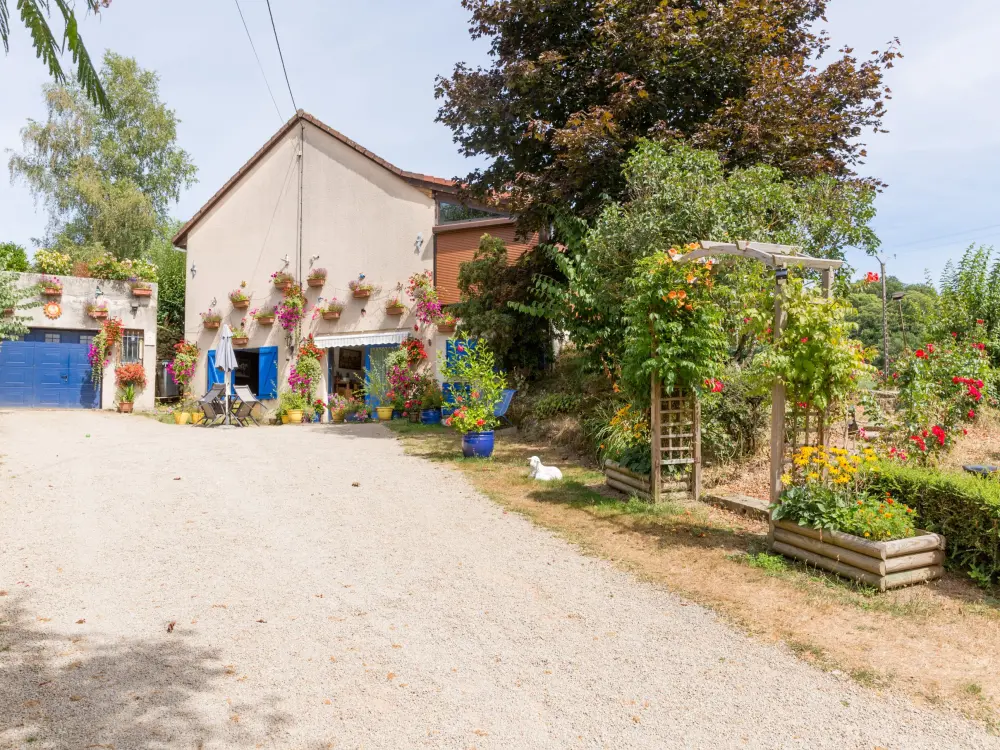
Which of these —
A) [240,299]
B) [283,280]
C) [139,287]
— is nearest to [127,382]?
[139,287]

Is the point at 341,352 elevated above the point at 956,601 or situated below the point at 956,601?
above

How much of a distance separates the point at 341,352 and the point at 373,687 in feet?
49.1

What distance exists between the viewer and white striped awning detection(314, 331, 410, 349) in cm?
1570

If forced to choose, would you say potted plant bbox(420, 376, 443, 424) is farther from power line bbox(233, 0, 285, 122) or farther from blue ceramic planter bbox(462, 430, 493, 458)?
power line bbox(233, 0, 285, 122)

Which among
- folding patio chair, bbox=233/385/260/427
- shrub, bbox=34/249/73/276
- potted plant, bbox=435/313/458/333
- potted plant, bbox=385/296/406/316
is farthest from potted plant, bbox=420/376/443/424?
shrub, bbox=34/249/73/276

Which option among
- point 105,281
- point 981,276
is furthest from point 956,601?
point 105,281

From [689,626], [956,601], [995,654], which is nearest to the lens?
[995,654]

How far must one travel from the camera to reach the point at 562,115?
12.1 meters

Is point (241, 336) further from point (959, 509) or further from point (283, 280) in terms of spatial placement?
point (959, 509)

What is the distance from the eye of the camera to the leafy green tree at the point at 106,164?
2419cm

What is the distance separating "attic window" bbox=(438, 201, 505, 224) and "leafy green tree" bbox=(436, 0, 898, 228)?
294 cm

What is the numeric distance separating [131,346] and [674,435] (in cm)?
1704

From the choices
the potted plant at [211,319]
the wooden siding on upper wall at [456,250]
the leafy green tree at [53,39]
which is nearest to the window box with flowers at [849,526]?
the leafy green tree at [53,39]

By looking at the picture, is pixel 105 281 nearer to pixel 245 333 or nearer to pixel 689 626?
pixel 245 333
